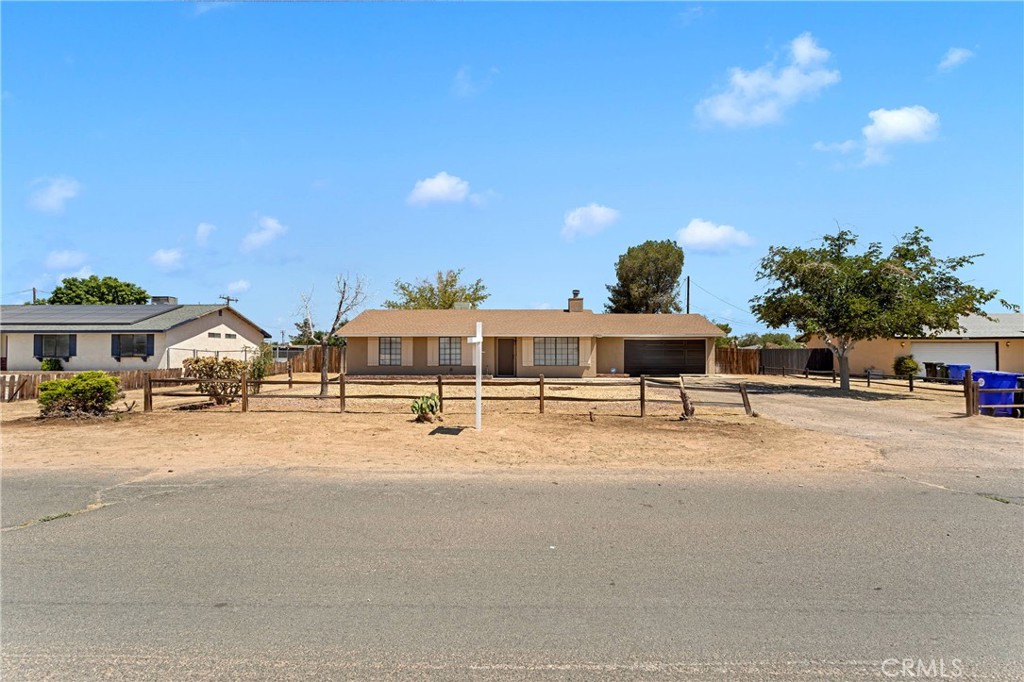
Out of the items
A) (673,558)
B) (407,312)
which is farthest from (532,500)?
(407,312)

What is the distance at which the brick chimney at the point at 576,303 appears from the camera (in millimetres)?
36938

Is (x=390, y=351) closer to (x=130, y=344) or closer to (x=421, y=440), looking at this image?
(x=130, y=344)

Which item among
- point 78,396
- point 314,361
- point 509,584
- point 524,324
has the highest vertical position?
point 524,324

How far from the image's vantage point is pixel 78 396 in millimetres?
14289

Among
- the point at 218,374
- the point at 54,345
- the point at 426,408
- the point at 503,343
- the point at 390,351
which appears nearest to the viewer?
the point at 426,408

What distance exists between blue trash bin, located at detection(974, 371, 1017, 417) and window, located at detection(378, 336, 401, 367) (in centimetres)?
2365

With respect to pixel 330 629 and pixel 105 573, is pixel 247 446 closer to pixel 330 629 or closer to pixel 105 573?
pixel 105 573

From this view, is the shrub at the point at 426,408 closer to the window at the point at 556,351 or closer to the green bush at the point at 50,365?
the window at the point at 556,351

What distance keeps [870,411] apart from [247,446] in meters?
16.8

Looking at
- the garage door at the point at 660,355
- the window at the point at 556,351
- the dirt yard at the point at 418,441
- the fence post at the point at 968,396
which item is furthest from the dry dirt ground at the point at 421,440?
the garage door at the point at 660,355

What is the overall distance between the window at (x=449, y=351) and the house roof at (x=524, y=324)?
0.42m

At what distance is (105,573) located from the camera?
4.91 meters

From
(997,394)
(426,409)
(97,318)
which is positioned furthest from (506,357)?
(97,318)

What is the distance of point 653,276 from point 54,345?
44.3 metres
